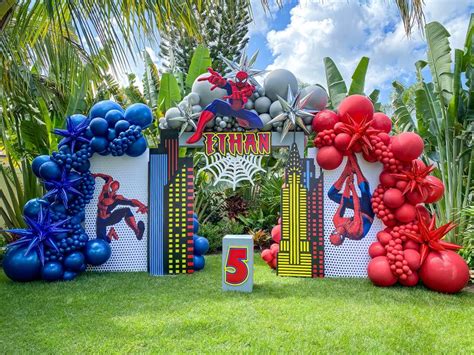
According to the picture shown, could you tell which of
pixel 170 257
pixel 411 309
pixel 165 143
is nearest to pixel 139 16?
pixel 165 143

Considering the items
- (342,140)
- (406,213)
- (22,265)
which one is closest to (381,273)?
(406,213)

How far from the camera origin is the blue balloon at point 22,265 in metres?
5.62

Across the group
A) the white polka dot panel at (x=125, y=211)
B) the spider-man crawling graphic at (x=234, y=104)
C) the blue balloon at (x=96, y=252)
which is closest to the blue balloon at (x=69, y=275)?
the blue balloon at (x=96, y=252)

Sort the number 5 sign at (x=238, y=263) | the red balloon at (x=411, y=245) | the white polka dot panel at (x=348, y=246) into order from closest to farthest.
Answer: the number 5 sign at (x=238, y=263), the red balloon at (x=411, y=245), the white polka dot panel at (x=348, y=246)

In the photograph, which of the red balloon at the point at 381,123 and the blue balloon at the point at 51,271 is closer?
the blue balloon at the point at 51,271

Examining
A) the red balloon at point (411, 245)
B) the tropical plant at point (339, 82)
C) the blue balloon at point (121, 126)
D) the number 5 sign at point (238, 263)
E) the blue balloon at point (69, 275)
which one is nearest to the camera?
the number 5 sign at point (238, 263)

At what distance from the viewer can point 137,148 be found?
253 inches

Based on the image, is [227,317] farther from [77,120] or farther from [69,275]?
[77,120]

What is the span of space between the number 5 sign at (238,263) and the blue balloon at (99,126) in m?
2.70

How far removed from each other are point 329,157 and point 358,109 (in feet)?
2.83

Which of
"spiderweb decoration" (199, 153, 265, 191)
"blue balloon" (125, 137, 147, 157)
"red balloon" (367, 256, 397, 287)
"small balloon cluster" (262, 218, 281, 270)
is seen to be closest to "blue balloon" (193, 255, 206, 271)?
"small balloon cluster" (262, 218, 281, 270)

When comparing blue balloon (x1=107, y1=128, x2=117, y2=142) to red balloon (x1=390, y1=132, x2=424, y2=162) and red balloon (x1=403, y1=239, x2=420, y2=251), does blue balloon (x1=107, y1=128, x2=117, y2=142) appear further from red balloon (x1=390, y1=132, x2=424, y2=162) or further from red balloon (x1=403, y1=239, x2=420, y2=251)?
red balloon (x1=403, y1=239, x2=420, y2=251)

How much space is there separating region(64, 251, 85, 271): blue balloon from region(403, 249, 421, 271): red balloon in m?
4.68

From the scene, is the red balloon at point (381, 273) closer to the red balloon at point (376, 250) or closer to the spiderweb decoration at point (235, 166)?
the red balloon at point (376, 250)
